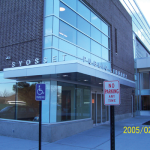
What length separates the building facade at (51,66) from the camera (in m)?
9.94

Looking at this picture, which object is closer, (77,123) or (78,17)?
(77,123)

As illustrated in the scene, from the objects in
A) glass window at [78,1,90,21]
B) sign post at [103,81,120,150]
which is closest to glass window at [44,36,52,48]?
glass window at [78,1,90,21]

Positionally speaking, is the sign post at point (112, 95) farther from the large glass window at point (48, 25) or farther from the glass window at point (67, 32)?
the glass window at point (67, 32)

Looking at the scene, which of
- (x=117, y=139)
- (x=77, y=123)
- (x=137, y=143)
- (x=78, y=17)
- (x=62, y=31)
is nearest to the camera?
(x=137, y=143)

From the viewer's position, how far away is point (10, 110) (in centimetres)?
1188

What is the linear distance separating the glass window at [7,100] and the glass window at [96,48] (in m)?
5.99

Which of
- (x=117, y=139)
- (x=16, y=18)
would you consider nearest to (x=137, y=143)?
Result: (x=117, y=139)

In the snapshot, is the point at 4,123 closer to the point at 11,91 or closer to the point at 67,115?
the point at 11,91

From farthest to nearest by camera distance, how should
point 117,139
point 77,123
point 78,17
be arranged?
point 78,17 < point 77,123 < point 117,139

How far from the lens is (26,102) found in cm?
1116

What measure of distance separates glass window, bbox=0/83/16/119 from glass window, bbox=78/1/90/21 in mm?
6296

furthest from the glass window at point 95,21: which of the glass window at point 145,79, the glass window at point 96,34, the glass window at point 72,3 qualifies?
the glass window at point 145,79

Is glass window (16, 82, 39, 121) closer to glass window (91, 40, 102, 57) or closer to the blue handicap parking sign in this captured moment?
the blue handicap parking sign

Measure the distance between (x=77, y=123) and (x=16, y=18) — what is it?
7273 millimetres
